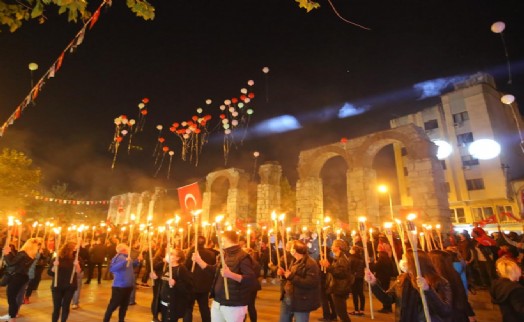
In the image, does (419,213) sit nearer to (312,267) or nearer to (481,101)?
(312,267)

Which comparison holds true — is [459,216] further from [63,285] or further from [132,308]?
[63,285]

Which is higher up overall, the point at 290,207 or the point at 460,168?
the point at 460,168

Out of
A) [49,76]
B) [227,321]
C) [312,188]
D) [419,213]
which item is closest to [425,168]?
[419,213]

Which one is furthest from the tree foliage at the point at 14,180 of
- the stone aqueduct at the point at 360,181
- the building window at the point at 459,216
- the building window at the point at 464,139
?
the building window at the point at 464,139

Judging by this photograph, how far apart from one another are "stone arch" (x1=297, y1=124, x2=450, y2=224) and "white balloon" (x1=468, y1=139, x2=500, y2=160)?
1951 centimetres

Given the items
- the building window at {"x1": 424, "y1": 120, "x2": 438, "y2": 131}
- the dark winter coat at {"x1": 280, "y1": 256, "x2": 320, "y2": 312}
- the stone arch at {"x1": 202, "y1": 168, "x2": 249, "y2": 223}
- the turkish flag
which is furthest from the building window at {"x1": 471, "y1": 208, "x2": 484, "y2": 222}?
the dark winter coat at {"x1": 280, "y1": 256, "x2": 320, "y2": 312}

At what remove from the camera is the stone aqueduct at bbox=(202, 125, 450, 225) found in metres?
17.6

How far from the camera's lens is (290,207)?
138 ft

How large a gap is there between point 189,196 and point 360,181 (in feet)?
39.8

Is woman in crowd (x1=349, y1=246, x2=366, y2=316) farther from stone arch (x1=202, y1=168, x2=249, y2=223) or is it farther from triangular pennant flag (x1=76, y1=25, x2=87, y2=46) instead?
stone arch (x1=202, y1=168, x2=249, y2=223)

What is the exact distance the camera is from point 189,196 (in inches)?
875

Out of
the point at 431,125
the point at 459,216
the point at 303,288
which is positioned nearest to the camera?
the point at 303,288

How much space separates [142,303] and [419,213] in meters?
15.0

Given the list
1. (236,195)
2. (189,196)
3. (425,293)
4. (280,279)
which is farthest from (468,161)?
(425,293)
